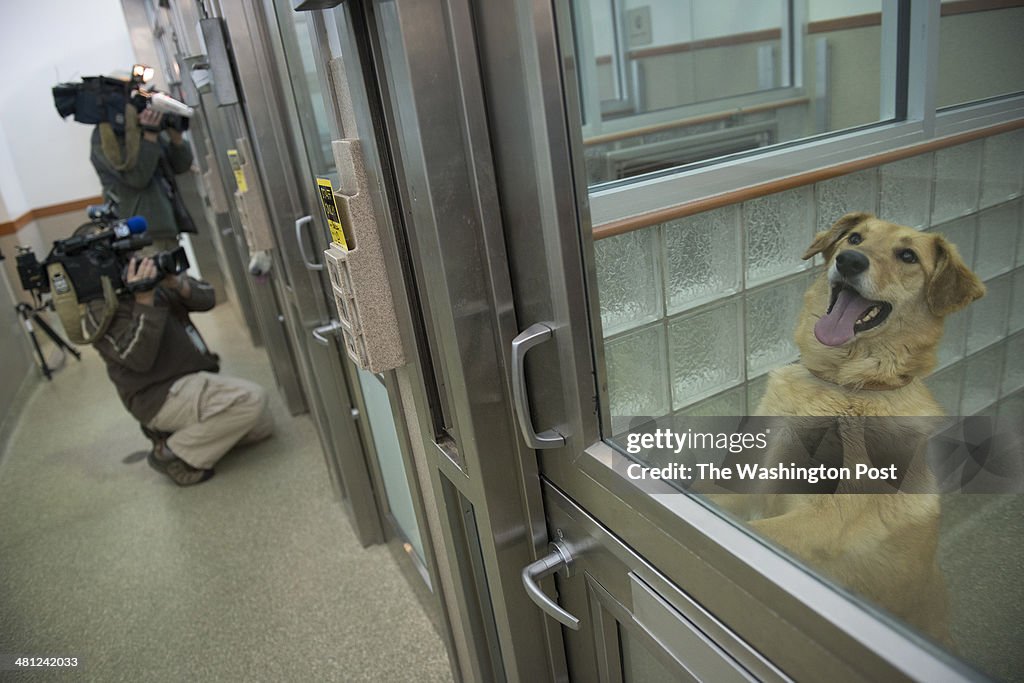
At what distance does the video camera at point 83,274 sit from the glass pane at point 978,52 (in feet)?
9.49

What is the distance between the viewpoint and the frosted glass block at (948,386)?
538mm

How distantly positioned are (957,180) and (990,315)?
0.11 meters

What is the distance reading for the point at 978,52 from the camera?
0.48 metres

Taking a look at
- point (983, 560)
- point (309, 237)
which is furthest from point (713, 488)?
point (309, 237)

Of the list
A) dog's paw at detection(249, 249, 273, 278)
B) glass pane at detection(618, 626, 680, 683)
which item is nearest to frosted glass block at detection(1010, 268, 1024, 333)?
glass pane at detection(618, 626, 680, 683)

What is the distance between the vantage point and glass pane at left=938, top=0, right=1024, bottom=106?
458 millimetres

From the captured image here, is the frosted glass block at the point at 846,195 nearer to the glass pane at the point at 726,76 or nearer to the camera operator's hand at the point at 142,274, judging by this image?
the glass pane at the point at 726,76

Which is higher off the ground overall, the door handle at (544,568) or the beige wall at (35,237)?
the beige wall at (35,237)

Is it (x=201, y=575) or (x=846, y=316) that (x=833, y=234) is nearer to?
(x=846, y=316)

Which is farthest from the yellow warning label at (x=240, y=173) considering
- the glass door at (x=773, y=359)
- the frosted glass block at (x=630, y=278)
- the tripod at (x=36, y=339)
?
the tripod at (x=36, y=339)

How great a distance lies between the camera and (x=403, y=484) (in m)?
2.00

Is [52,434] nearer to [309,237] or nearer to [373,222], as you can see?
[309,237]

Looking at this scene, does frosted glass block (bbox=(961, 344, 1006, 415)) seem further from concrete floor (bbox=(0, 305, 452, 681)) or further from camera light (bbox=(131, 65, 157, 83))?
camera light (bbox=(131, 65, 157, 83))

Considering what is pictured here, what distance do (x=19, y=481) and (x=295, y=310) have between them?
2.04 metres
